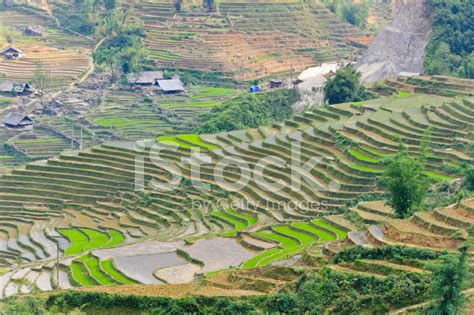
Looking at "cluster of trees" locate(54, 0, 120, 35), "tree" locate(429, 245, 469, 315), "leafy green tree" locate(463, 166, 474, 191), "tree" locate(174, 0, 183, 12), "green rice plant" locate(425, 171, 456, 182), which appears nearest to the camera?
"tree" locate(429, 245, 469, 315)

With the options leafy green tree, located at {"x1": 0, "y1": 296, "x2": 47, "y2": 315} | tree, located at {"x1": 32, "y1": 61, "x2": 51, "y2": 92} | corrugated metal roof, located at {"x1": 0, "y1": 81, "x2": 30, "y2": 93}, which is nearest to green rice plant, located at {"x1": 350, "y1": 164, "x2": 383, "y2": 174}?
leafy green tree, located at {"x1": 0, "y1": 296, "x2": 47, "y2": 315}

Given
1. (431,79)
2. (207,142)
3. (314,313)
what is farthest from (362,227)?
(431,79)

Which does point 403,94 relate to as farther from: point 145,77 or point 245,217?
point 145,77

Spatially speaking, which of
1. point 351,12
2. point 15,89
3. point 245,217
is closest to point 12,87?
point 15,89

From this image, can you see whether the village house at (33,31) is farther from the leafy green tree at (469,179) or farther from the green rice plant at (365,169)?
the leafy green tree at (469,179)

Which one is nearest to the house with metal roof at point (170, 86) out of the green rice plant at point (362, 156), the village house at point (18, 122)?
the village house at point (18, 122)

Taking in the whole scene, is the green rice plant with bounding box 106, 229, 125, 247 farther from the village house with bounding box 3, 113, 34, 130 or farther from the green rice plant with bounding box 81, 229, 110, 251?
the village house with bounding box 3, 113, 34, 130

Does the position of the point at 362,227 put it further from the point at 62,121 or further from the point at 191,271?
the point at 62,121
